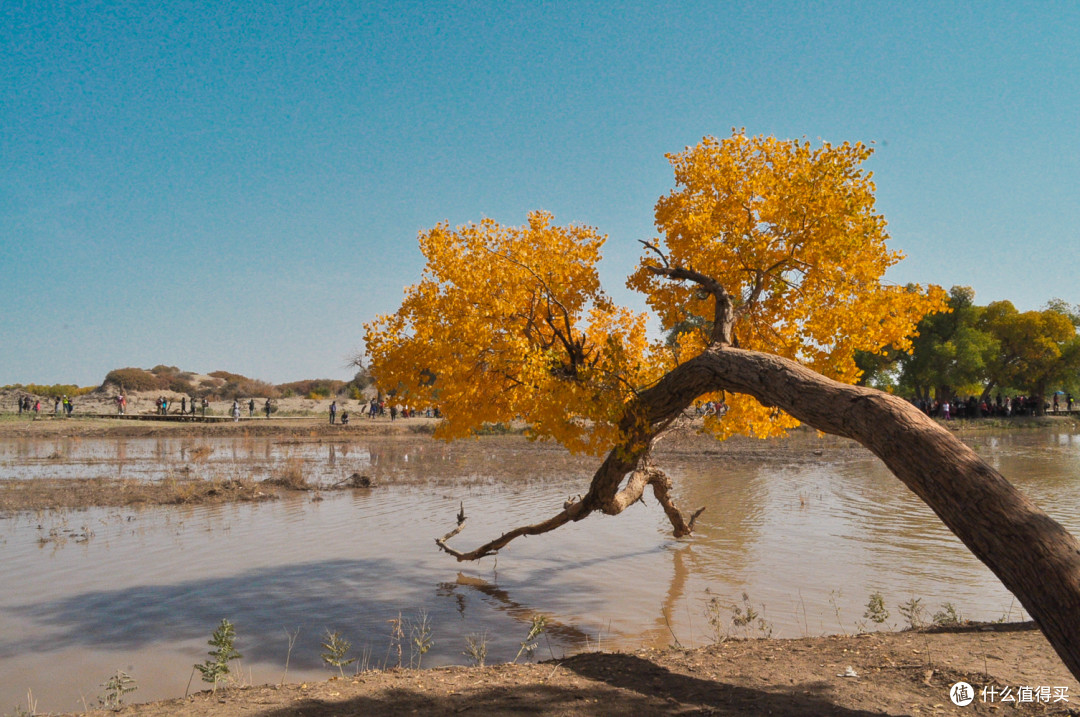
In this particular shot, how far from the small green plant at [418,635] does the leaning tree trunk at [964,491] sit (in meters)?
4.56

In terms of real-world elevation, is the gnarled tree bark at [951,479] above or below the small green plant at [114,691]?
above

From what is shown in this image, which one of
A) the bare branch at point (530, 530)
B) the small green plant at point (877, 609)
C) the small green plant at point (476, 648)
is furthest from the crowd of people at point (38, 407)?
the small green plant at point (877, 609)

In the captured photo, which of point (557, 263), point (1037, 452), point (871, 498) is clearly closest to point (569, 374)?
point (557, 263)

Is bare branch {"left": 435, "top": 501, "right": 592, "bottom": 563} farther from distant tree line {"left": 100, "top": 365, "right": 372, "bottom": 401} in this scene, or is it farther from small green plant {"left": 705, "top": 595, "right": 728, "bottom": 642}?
distant tree line {"left": 100, "top": 365, "right": 372, "bottom": 401}

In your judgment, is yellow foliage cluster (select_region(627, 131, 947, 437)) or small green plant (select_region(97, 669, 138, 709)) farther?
yellow foliage cluster (select_region(627, 131, 947, 437))

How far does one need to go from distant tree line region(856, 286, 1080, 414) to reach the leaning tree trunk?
50304 mm

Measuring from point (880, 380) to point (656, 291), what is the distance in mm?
67201

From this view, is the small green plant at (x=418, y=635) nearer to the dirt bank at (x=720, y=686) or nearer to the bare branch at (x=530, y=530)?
the dirt bank at (x=720, y=686)

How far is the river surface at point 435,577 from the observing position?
27.9 feet

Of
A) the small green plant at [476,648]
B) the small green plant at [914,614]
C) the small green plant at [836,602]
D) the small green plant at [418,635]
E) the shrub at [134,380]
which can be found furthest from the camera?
the shrub at [134,380]

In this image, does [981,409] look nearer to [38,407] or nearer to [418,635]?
[418,635]

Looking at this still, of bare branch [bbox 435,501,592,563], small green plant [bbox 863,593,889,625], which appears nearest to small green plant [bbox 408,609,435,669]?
bare branch [bbox 435,501,592,563]

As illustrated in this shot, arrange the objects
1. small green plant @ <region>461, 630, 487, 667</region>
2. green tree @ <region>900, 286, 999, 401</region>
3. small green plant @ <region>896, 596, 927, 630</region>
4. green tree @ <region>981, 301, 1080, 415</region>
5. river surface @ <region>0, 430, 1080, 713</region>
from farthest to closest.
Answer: green tree @ <region>981, 301, 1080, 415</region> → green tree @ <region>900, 286, 999, 401</region> → river surface @ <region>0, 430, 1080, 713</region> → small green plant @ <region>896, 596, 927, 630</region> → small green plant @ <region>461, 630, 487, 667</region>

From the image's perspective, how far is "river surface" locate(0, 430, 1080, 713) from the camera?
8508 millimetres
